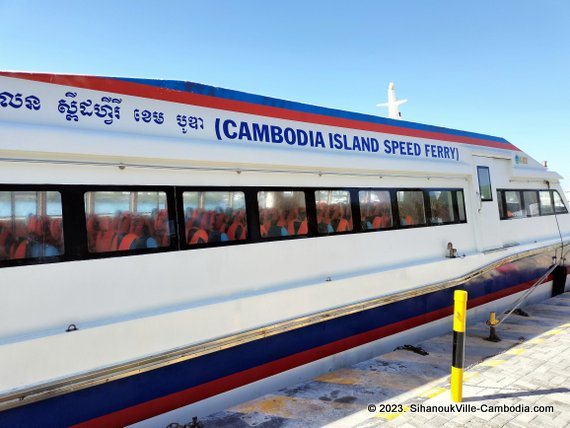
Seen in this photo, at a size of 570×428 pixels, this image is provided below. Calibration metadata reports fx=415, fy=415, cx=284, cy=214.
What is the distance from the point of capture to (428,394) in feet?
12.0

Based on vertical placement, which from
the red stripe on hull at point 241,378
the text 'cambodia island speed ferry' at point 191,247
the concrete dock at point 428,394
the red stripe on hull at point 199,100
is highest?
the red stripe on hull at point 199,100

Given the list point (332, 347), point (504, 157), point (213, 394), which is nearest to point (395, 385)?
point (332, 347)

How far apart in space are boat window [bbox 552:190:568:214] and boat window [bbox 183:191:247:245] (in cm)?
740

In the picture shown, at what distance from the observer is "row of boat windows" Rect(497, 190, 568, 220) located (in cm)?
691

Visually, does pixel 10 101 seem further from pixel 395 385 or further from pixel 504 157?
pixel 504 157

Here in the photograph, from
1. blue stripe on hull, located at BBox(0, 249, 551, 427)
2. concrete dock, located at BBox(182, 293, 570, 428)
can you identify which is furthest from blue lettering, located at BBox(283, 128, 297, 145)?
concrete dock, located at BBox(182, 293, 570, 428)

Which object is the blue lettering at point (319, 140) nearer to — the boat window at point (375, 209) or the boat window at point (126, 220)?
the boat window at point (375, 209)

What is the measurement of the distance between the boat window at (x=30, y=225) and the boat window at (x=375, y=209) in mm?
3043

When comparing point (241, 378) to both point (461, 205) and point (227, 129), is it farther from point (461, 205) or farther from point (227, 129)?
point (461, 205)

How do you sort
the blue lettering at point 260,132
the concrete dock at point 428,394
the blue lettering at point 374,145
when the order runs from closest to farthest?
1. the concrete dock at point 428,394
2. the blue lettering at point 260,132
3. the blue lettering at point 374,145

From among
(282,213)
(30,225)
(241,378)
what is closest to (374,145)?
(282,213)

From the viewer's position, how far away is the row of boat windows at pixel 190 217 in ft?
8.73

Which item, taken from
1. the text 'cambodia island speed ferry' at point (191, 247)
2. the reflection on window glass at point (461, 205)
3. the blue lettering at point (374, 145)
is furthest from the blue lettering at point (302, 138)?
the reflection on window glass at point (461, 205)

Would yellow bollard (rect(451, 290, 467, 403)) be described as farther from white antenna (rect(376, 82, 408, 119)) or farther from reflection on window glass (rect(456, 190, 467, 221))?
white antenna (rect(376, 82, 408, 119))
